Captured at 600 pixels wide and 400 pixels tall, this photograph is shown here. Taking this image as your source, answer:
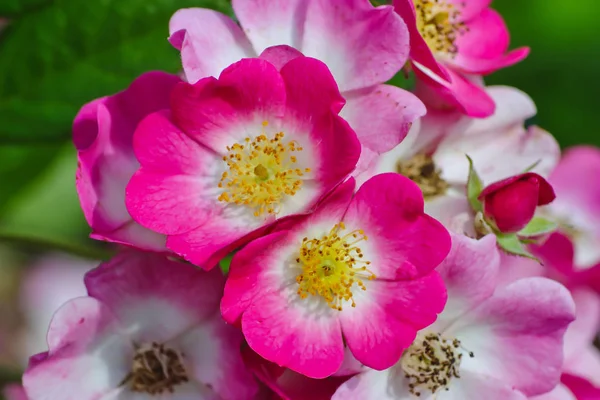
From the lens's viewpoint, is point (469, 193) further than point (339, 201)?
Yes

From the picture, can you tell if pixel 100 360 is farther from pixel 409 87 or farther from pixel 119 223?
pixel 409 87

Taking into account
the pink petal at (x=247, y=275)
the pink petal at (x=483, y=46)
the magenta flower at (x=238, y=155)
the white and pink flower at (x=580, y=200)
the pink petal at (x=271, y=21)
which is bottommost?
the white and pink flower at (x=580, y=200)

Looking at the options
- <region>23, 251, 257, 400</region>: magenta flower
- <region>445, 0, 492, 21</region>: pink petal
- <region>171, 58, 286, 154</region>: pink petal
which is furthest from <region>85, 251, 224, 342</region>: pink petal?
<region>445, 0, 492, 21</region>: pink petal

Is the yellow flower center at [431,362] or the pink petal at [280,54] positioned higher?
the pink petal at [280,54]

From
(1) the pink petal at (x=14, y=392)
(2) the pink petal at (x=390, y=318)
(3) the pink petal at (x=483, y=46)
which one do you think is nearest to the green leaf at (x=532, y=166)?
(3) the pink petal at (x=483, y=46)

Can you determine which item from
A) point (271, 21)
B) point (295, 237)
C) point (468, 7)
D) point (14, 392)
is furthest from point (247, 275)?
point (14, 392)

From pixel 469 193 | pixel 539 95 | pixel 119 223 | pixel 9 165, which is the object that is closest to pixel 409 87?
pixel 469 193

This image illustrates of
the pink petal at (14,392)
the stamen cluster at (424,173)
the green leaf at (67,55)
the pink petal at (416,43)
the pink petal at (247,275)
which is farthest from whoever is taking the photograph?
the pink petal at (14,392)

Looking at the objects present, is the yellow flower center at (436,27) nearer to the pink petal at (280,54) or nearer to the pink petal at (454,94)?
the pink petal at (454,94)
